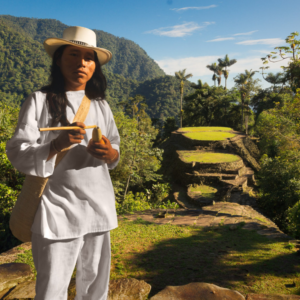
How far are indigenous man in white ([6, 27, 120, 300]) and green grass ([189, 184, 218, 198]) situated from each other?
1240 centimetres

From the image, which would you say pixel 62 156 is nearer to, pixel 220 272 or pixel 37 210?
pixel 37 210

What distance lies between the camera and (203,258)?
399 cm

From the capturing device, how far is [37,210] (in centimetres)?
156

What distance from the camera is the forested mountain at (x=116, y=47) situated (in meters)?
126

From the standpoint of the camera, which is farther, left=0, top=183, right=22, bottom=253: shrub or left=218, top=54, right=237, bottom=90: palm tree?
left=218, top=54, right=237, bottom=90: palm tree

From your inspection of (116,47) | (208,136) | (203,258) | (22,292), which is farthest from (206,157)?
(116,47)

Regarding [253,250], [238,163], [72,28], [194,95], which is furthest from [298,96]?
[194,95]

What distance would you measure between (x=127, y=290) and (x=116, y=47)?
161 metres

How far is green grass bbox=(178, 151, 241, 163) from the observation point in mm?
16656

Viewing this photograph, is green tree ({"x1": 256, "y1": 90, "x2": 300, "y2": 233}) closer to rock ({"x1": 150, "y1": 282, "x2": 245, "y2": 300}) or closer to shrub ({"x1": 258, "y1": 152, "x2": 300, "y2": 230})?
shrub ({"x1": 258, "y1": 152, "x2": 300, "y2": 230})

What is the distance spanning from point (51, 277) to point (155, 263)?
250cm

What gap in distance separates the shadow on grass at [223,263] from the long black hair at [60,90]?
2.27 m

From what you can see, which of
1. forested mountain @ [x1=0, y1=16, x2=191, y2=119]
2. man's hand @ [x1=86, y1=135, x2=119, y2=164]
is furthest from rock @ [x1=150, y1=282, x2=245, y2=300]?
forested mountain @ [x1=0, y1=16, x2=191, y2=119]

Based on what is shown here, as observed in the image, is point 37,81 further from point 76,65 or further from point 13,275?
point 76,65
